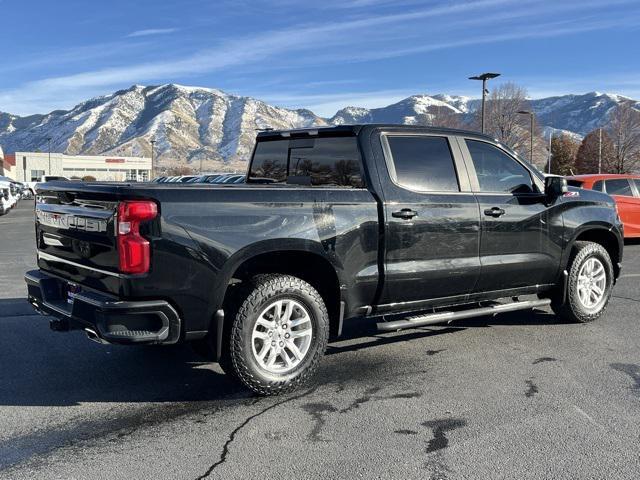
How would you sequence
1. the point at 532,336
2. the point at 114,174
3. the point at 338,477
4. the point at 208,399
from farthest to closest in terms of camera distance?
1. the point at 114,174
2. the point at 532,336
3. the point at 208,399
4. the point at 338,477

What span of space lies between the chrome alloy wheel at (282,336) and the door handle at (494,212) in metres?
1.98

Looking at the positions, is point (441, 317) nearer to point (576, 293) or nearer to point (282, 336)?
point (282, 336)

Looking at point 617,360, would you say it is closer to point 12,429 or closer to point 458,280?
point 458,280

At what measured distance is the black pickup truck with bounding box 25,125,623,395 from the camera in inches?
164

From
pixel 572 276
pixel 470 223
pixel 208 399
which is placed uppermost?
pixel 470 223

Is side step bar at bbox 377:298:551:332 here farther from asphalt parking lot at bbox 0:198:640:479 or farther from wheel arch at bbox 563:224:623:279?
wheel arch at bbox 563:224:623:279

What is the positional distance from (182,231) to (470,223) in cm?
258

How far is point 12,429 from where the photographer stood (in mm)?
4008

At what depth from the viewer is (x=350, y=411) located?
4309 mm

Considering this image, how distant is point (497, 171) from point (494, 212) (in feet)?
1.59

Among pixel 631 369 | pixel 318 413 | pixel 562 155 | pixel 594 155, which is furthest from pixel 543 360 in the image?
pixel 562 155

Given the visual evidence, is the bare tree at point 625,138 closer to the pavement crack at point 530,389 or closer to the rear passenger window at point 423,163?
the rear passenger window at point 423,163

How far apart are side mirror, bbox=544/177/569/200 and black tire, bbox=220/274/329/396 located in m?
2.73

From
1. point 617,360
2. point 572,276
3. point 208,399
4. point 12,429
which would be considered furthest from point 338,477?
point 572,276
